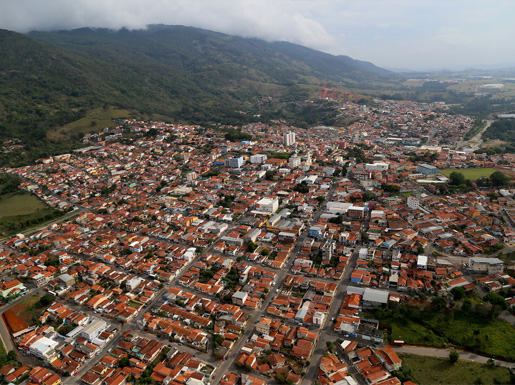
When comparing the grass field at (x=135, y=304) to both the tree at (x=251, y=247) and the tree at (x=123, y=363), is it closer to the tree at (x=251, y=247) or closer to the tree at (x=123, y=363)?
the tree at (x=123, y=363)

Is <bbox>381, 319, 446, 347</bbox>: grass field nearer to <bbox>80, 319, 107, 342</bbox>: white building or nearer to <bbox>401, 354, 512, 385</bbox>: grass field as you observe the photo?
<bbox>401, 354, 512, 385</bbox>: grass field

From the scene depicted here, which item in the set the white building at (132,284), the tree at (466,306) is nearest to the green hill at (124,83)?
the white building at (132,284)

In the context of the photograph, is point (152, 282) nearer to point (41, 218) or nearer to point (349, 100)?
point (41, 218)

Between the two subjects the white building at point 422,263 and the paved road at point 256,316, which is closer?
the paved road at point 256,316

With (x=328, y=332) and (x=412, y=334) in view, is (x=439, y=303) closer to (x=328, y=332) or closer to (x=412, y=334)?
(x=412, y=334)

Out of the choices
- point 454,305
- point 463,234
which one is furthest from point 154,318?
point 463,234
